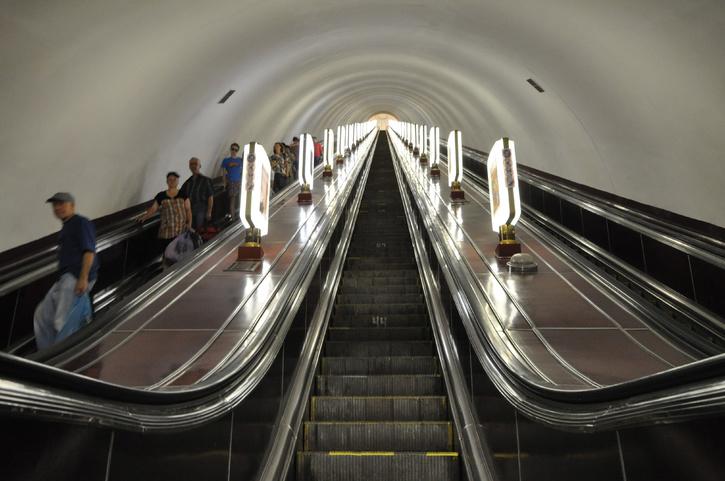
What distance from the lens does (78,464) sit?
65.1 inches

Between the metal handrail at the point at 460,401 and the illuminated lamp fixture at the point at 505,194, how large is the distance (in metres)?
0.86

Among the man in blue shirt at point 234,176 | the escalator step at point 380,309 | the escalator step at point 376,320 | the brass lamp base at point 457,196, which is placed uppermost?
the man in blue shirt at point 234,176

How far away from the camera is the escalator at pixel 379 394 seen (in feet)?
11.3

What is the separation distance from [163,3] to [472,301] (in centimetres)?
420

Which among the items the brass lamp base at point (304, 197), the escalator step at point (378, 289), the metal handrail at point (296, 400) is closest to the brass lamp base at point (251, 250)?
the metal handrail at point (296, 400)

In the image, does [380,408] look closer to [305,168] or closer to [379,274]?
[379,274]

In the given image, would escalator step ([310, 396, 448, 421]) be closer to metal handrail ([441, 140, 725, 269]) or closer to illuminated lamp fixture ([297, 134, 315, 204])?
metal handrail ([441, 140, 725, 269])

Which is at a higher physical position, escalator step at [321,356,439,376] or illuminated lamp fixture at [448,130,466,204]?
illuminated lamp fixture at [448,130,466,204]

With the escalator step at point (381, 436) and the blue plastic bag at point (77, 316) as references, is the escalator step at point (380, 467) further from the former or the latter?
the blue plastic bag at point (77, 316)

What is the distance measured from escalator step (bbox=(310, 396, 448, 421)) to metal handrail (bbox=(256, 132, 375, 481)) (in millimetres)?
240

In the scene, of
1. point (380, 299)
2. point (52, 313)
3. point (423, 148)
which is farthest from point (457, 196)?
point (423, 148)

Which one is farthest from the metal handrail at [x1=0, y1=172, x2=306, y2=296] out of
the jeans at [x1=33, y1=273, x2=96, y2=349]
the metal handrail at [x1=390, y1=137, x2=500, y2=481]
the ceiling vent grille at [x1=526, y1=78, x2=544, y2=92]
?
the ceiling vent grille at [x1=526, y1=78, x2=544, y2=92]

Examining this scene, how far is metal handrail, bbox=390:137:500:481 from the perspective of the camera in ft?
9.94

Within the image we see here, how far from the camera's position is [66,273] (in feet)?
12.3
